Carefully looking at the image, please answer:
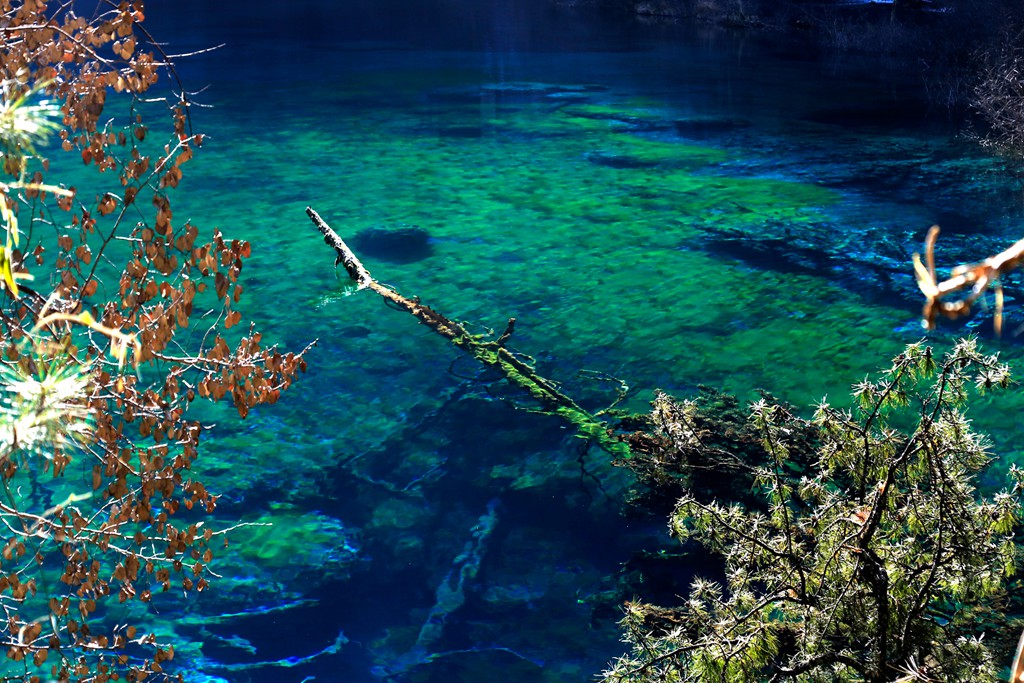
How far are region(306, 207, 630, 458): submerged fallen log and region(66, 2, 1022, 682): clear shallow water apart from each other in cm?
23

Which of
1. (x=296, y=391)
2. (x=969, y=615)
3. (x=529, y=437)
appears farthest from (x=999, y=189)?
(x=969, y=615)

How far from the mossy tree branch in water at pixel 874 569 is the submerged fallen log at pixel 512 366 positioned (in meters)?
3.88

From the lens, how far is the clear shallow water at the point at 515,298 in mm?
7312

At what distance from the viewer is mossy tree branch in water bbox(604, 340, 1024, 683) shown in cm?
394

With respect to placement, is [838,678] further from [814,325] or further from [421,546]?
[814,325]

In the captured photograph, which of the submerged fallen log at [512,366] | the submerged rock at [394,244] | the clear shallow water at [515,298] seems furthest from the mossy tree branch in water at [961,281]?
the submerged rock at [394,244]

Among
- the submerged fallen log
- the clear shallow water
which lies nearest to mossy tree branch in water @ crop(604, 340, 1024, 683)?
the clear shallow water

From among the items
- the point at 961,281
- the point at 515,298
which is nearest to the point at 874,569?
the point at 961,281

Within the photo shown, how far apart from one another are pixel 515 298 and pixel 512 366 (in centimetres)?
229

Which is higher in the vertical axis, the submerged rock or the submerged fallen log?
the submerged rock

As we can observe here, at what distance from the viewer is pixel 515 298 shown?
12289 mm

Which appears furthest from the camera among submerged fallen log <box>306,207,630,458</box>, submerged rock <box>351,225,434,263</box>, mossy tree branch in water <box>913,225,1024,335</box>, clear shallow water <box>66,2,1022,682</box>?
submerged rock <box>351,225,434,263</box>

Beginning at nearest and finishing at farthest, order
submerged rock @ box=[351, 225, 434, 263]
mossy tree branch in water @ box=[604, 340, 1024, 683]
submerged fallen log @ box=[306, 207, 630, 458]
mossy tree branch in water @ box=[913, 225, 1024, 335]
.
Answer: mossy tree branch in water @ box=[913, 225, 1024, 335] < mossy tree branch in water @ box=[604, 340, 1024, 683] < submerged fallen log @ box=[306, 207, 630, 458] < submerged rock @ box=[351, 225, 434, 263]

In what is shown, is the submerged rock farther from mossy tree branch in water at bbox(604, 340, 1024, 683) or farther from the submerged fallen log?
mossy tree branch in water at bbox(604, 340, 1024, 683)
